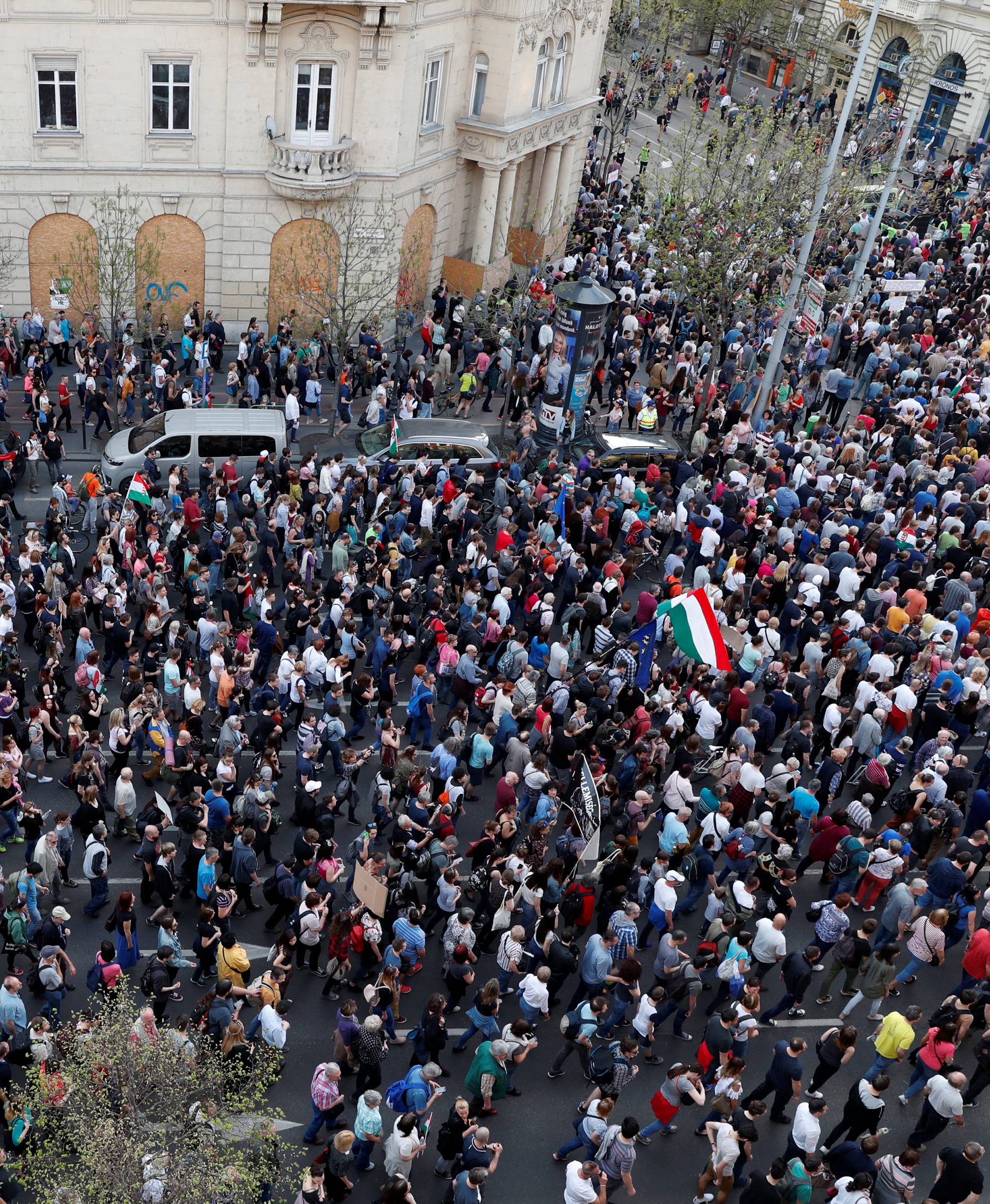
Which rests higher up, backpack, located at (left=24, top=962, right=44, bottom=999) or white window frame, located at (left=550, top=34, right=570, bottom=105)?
white window frame, located at (left=550, top=34, right=570, bottom=105)

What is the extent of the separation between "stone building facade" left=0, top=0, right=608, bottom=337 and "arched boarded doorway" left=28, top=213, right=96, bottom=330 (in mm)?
51

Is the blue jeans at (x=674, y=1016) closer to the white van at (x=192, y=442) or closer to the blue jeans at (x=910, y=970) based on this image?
the blue jeans at (x=910, y=970)

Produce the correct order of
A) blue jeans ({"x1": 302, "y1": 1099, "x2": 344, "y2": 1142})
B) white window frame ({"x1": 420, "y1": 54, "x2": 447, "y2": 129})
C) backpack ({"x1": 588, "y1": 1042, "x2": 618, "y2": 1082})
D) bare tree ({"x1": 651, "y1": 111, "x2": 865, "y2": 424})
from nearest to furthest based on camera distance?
blue jeans ({"x1": 302, "y1": 1099, "x2": 344, "y2": 1142}), backpack ({"x1": 588, "y1": 1042, "x2": 618, "y2": 1082}), bare tree ({"x1": 651, "y1": 111, "x2": 865, "y2": 424}), white window frame ({"x1": 420, "y1": 54, "x2": 447, "y2": 129})

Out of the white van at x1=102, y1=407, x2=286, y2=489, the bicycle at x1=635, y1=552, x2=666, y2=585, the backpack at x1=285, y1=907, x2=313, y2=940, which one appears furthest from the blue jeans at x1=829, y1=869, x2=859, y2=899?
the white van at x1=102, y1=407, x2=286, y2=489

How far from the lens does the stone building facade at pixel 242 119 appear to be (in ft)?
97.5

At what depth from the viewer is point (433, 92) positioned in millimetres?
34656

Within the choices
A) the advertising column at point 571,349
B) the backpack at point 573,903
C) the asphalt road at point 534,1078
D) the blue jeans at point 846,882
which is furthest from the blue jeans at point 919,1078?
the advertising column at point 571,349

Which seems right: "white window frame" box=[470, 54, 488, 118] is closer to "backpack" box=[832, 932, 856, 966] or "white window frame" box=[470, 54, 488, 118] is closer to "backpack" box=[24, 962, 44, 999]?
"backpack" box=[832, 932, 856, 966]

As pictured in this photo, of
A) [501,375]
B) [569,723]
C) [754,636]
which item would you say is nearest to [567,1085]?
[569,723]

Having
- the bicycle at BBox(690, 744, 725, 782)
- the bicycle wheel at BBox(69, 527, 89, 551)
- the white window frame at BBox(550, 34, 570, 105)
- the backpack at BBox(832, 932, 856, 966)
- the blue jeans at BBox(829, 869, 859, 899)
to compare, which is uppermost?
the white window frame at BBox(550, 34, 570, 105)

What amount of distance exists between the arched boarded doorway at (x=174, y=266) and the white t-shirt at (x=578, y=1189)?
80.7 ft

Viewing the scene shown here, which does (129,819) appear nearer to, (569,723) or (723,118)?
(569,723)

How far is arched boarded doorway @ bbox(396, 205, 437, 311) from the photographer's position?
3522cm

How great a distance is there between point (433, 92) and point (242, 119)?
5.80 metres
